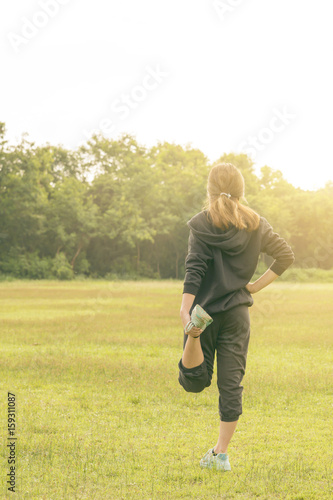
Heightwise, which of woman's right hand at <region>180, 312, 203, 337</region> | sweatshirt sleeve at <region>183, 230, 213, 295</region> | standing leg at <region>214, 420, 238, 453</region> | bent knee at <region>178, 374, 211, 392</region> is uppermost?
sweatshirt sleeve at <region>183, 230, 213, 295</region>

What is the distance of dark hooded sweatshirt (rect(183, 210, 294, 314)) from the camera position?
4387 millimetres

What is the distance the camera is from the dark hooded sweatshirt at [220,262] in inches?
173

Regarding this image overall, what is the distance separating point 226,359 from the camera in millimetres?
4461

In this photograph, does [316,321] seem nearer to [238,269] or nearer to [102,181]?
[238,269]

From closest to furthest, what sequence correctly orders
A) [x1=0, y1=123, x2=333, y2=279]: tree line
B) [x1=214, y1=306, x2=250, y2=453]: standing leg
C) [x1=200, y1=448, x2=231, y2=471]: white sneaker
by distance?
[x1=214, y1=306, x2=250, y2=453]: standing leg < [x1=200, y1=448, x2=231, y2=471]: white sneaker < [x1=0, y1=123, x2=333, y2=279]: tree line

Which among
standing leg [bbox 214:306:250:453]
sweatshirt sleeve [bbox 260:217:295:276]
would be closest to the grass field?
standing leg [bbox 214:306:250:453]

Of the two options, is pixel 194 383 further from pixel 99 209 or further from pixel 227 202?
pixel 99 209

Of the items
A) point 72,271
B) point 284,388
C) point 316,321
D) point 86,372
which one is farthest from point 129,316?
point 72,271

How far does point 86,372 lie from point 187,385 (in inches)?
202

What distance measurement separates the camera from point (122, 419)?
6328 millimetres

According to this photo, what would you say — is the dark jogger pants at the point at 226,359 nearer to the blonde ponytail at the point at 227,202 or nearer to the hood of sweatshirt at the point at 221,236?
the hood of sweatshirt at the point at 221,236

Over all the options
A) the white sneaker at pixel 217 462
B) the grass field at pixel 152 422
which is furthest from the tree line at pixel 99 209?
the white sneaker at pixel 217 462

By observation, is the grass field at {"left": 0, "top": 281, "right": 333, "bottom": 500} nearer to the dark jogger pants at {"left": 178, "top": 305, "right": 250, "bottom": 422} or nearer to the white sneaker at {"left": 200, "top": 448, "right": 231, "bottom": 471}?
the white sneaker at {"left": 200, "top": 448, "right": 231, "bottom": 471}

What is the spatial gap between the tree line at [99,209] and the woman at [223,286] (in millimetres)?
49272
